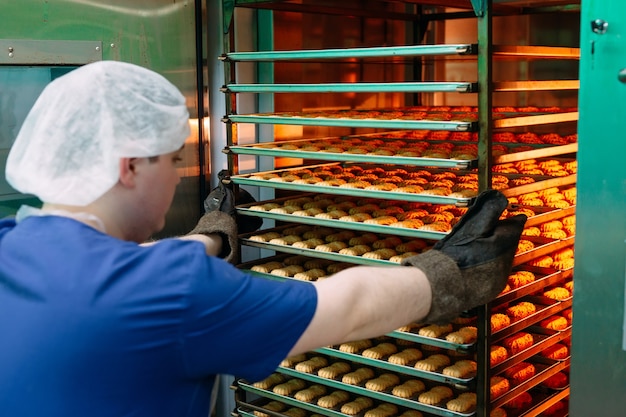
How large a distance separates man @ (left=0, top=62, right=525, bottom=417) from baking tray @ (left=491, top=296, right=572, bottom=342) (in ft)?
3.19

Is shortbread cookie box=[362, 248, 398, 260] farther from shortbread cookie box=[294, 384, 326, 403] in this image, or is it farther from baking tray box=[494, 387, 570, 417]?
baking tray box=[494, 387, 570, 417]

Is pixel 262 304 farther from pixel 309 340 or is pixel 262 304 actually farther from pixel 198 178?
pixel 198 178

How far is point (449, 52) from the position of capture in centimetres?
245

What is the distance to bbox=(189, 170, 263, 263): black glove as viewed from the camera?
3021 mm

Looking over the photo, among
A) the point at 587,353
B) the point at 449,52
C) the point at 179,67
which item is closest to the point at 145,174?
the point at 449,52

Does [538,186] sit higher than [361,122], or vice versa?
[361,122]

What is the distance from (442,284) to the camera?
6.43ft

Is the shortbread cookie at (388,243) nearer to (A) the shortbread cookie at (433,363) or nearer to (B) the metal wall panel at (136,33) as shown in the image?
(A) the shortbread cookie at (433,363)

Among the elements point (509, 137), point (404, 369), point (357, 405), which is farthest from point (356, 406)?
point (509, 137)

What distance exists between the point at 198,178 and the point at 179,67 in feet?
1.64

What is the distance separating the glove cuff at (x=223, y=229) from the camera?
300cm

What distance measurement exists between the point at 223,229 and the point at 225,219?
→ 9cm

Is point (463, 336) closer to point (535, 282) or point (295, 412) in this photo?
point (535, 282)

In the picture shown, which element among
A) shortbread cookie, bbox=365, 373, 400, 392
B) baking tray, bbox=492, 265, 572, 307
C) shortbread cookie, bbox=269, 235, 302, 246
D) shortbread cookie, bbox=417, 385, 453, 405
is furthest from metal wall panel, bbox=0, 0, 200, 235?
baking tray, bbox=492, 265, 572, 307
